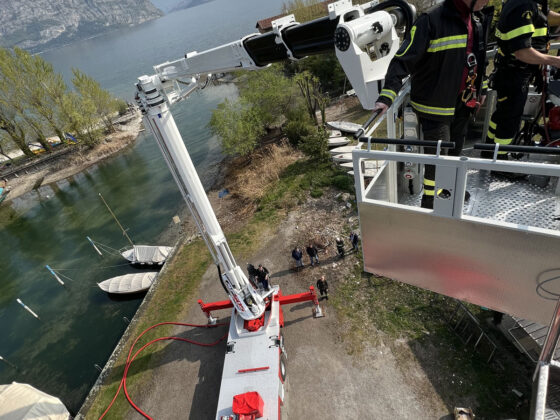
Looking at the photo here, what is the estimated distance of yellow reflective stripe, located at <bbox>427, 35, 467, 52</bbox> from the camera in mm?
3943

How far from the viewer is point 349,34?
3887mm

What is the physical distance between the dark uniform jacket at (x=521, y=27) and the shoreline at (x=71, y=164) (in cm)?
4605

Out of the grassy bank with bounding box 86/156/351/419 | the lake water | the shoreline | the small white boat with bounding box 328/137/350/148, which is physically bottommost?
the lake water

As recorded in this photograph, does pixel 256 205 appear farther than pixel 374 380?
Yes

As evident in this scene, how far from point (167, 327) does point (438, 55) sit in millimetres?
14331

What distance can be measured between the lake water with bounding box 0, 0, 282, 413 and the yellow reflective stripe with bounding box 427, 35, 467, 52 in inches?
768

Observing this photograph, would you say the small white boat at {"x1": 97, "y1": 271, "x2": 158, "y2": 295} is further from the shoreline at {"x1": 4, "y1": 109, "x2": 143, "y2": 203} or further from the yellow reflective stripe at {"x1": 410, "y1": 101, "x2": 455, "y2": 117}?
the shoreline at {"x1": 4, "y1": 109, "x2": 143, "y2": 203}

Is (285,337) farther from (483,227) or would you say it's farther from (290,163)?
(290,163)

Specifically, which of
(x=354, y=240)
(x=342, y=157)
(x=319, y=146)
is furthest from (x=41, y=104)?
(x=354, y=240)

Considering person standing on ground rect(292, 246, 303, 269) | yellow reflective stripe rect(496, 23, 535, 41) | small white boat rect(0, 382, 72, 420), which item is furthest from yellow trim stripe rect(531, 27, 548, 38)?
small white boat rect(0, 382, 72, 420)

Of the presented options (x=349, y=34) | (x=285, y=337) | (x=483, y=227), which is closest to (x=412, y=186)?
(x=483, y=227)

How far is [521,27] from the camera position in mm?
3920

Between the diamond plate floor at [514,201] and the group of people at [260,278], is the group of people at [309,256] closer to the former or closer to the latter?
the group of people at [260,278]

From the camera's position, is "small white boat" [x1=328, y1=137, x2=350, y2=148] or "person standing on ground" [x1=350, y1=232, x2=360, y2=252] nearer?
"person standing on ground" [x1=350, y1=232, x2=360, y2=252]
